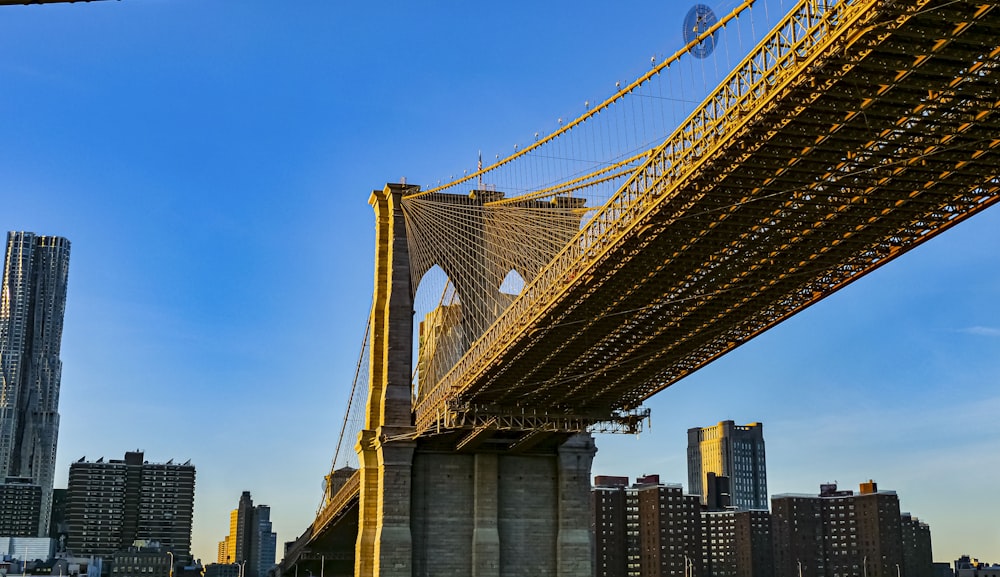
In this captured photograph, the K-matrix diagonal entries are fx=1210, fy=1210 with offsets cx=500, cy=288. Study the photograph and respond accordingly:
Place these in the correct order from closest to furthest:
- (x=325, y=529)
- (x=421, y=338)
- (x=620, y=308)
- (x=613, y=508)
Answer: (x=620, y=308), (x=421, y=338), (x=325, y=529), (x=613, y=508)

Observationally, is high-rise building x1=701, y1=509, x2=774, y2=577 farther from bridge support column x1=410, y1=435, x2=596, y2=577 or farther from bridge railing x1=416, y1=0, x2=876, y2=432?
bridge railing x1=416, y1=0, x2=876, y2=432

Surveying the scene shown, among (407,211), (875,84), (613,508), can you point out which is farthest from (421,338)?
(613,508)

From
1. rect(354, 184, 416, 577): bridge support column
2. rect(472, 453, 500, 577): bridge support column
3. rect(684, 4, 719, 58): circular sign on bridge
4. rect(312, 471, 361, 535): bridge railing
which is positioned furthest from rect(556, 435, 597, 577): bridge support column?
rect(684, 4, 719, 58): circular sign on bridge

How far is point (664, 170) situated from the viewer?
1353 inches

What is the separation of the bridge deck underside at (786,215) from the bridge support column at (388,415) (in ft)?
18.5

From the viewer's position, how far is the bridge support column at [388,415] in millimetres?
56625

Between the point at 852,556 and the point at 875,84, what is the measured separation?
494 ft

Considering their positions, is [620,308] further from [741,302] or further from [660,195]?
[660,195]

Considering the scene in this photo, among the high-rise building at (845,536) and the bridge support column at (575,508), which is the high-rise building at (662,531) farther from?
the bridge support column at (575,508)

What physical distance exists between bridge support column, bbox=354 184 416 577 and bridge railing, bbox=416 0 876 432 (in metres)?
3.31

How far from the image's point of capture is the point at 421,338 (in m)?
63.8

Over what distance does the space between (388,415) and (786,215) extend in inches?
1086

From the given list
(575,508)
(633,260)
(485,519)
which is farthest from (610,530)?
(633,260)

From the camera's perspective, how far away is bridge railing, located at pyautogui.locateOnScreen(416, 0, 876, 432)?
26203 millimetres
